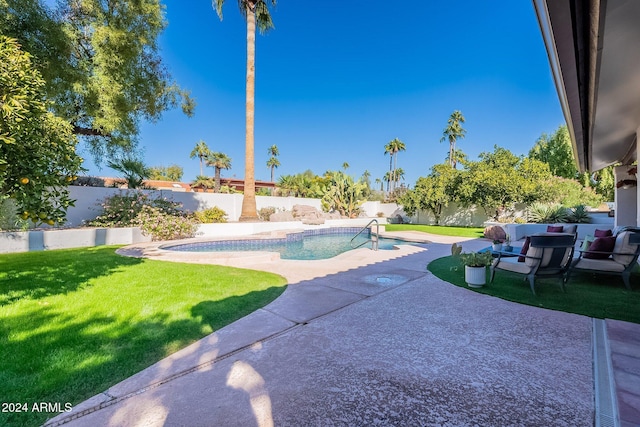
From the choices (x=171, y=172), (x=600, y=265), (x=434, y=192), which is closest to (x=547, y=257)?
(x=600, y=265)

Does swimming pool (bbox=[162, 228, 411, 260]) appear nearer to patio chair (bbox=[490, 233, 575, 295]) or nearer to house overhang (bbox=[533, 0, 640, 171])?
patio chair (bbox=[490, 233, 575, 295])

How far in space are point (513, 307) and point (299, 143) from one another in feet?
135

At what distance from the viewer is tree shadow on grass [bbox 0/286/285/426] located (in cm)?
238

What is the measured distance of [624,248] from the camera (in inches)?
216

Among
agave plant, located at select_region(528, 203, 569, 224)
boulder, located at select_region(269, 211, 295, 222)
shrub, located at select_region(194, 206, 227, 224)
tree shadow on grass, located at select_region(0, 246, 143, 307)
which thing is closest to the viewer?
tree shadow on grass, located at select_region(0, 246, 143, 307)

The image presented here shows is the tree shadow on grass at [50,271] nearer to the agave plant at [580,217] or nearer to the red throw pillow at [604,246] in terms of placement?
the red throw pillow at [604,246]

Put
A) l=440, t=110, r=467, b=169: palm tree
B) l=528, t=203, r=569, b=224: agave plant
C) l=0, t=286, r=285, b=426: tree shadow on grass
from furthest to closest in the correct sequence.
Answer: l=440, t=110, r=467, b=169: palm tree → l=528, t=203, r=569, b=224: agave plant → l=0, t=286, r=285, b=426: tree shadow on grass

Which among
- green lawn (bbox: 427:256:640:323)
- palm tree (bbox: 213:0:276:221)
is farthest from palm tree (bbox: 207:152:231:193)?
green lawn (bbox: 427:256:640:323)

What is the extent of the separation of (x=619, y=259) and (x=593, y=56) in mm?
4185

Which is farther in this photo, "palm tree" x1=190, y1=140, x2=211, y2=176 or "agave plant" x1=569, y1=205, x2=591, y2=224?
"palm tree" x1=190, y1=140, x2=211, y2=176

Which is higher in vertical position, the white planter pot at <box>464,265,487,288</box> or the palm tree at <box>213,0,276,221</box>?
the palm tree at <box>213,0,276,221</box>

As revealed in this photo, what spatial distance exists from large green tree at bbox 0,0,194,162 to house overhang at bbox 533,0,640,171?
8314mm

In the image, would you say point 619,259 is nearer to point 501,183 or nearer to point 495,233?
point 495,233

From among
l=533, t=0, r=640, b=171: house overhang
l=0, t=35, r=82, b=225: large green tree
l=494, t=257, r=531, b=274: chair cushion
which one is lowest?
l=494, t=257, r=531, b=274: chair cushion
